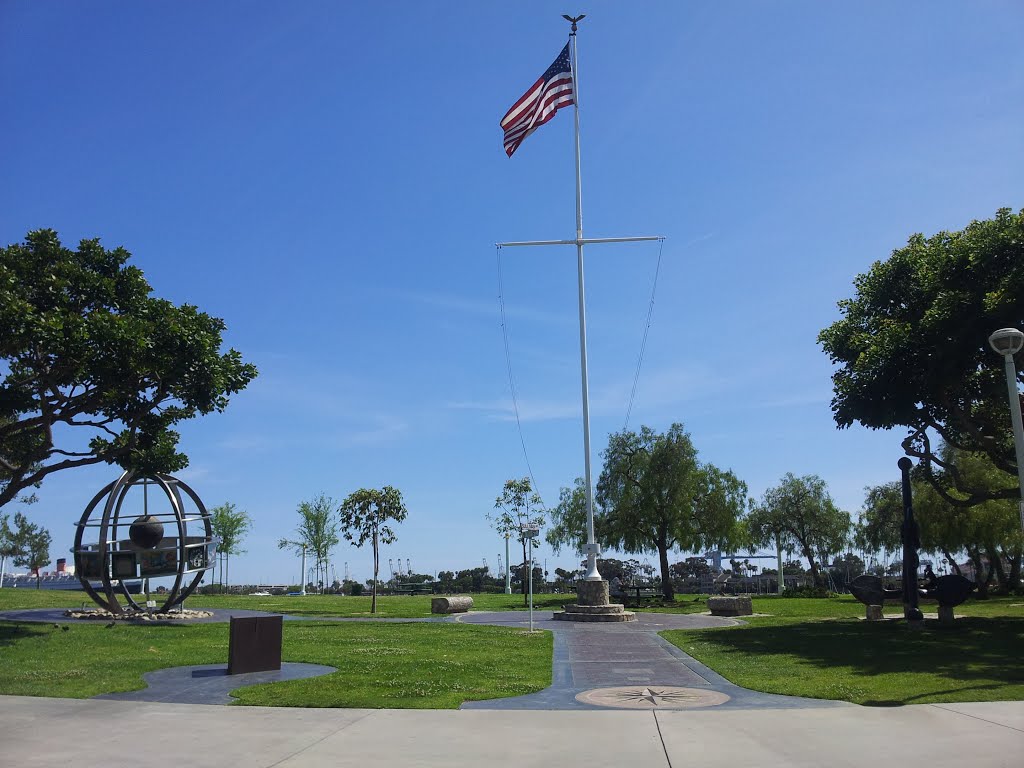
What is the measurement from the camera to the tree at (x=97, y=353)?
18656mm

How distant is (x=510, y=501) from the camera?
42844 millimetres

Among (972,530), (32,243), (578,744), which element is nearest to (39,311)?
(32,243)

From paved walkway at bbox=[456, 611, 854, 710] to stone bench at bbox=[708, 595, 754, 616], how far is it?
24.0ft

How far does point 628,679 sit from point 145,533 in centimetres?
1978

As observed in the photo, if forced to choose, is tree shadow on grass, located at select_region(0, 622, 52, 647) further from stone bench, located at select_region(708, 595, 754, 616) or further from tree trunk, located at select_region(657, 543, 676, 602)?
tree trunk, located at select_region(657, 543, 676, 602)

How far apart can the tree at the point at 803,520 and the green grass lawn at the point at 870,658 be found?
102 ft

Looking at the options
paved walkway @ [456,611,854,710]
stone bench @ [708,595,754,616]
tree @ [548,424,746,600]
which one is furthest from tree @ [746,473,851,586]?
paved walkway @ [456,611,854,710]

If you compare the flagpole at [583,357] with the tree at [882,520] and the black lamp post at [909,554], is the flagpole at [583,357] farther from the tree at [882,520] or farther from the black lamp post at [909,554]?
the tree at [882,520]

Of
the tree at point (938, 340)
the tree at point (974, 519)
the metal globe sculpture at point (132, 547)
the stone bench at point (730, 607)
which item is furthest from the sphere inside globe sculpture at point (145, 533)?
the tree at point (974, 519)

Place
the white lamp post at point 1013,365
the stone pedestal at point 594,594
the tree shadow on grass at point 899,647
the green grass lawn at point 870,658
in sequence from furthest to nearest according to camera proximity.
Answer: the stone pedestal at point 594,594
the tree shadow on grass at point 899,647
the white lamp post at point 1013,365
the green grass lawn at point 870,658

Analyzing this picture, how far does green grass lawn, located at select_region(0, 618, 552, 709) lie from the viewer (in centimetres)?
1159

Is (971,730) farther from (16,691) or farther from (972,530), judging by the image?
(972,530)

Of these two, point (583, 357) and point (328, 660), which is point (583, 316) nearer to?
point (583, 357)

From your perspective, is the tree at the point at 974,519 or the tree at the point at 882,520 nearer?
the tree at the point at 974,519
